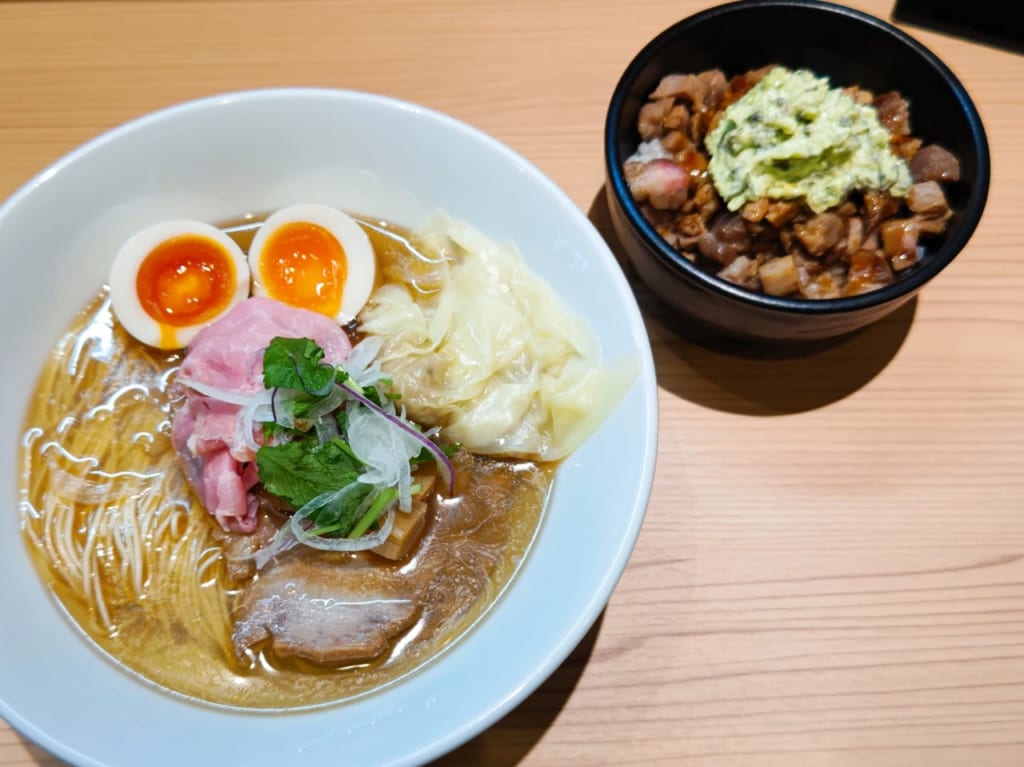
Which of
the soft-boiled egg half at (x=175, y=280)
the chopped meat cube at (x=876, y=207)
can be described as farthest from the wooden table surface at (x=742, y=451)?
the soft-boiled egg half at (x=175, y=280)

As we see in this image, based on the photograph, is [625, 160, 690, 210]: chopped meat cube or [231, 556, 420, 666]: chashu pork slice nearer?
[231, 556, 420, 666]: chashu pork slice

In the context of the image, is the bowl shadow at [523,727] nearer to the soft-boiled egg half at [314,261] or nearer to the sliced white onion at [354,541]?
the sliced white onion at [354,541]

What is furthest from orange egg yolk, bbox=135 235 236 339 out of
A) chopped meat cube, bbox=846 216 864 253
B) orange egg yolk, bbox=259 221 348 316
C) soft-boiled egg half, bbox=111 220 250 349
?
chopped meat cube, bbox=846 216 864 253

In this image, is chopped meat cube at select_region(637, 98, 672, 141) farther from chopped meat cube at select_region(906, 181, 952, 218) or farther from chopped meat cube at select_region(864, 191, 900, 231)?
chopped meat cube at select_region(906, 181, 952, 218)

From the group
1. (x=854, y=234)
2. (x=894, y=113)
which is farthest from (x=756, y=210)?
(x=894, y=113)

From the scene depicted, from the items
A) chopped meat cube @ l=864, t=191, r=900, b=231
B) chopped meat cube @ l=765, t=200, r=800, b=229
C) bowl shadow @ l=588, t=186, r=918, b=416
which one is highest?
chopped meat cube @ l=765, t=200, r=800, b=229

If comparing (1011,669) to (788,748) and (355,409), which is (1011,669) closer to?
(788,748)

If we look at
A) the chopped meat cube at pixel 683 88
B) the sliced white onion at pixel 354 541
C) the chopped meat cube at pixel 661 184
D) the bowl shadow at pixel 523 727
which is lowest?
the bowl shadow at pixel 523 727
